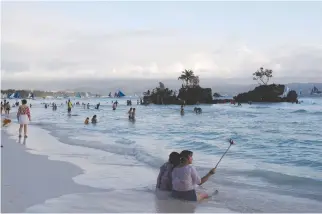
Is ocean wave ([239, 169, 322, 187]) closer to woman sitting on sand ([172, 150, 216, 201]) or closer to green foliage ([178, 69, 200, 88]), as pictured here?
woman sitting on sand ([172, 150, 216, 201])

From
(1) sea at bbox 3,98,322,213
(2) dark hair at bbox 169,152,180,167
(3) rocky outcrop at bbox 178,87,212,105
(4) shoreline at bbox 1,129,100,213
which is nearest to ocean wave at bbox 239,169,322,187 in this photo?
(1) sea at bbox 3,98,322,213

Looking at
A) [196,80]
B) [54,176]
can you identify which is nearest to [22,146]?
[54,176]

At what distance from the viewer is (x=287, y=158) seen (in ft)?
48.3

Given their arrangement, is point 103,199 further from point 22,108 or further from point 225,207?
point 22,108

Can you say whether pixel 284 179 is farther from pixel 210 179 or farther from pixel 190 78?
pixel 190 78

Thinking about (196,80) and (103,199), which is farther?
(196,80)

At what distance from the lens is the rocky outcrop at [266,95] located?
106m

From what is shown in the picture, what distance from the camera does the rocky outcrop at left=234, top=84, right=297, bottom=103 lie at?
348ft

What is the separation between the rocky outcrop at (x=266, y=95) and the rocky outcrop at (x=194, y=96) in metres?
10.7

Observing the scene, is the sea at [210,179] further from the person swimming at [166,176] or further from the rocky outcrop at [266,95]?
the rocky outcrop at [266,95]

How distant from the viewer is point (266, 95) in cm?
10662

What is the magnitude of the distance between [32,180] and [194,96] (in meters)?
91.0

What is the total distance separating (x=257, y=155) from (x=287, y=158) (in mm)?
1197

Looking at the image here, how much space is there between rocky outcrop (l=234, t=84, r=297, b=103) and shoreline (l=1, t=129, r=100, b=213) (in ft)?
318
